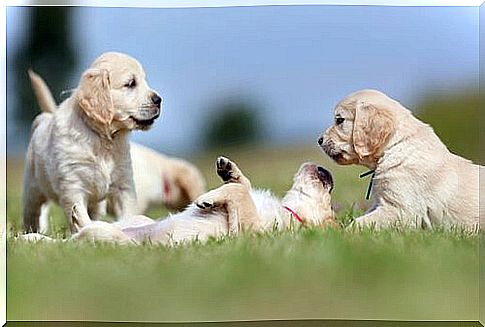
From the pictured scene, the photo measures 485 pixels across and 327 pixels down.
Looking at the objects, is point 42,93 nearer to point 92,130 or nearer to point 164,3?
point 92,130

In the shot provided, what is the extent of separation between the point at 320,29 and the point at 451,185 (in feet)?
1.97

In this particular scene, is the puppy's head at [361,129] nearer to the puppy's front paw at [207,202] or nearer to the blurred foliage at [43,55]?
the puppy's front paw at [207,202]

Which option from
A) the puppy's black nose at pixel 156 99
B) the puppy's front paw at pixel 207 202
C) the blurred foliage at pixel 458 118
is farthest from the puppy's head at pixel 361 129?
the puppy's black nose at pixel 156 99

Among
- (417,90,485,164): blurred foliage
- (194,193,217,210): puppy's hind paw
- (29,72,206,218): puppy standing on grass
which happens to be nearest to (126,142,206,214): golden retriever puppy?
(29,72,206,218): puppy standing on grass

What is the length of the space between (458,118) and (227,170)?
2.34 feet

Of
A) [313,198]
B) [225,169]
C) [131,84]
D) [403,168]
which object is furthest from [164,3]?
[403,168]

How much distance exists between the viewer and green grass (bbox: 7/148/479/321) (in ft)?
8.00

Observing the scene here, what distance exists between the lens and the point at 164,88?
2.75m

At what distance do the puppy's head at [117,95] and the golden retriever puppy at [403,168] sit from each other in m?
0.58

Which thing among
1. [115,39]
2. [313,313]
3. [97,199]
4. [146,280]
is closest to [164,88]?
[115,39]

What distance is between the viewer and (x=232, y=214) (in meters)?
2.48

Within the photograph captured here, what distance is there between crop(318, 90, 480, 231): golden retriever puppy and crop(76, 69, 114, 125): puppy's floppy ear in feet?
2.20

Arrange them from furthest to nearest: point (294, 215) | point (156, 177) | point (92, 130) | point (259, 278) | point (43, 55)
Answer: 1. point (156, 177)
2. point (43, 55)
3. point (92, 130)
4. point (294, 215)
5. point (259, 278)

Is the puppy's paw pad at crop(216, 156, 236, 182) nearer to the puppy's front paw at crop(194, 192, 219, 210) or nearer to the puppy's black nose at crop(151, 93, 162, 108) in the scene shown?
the puppy's front paw at crop(194, 192, 219, 210)
